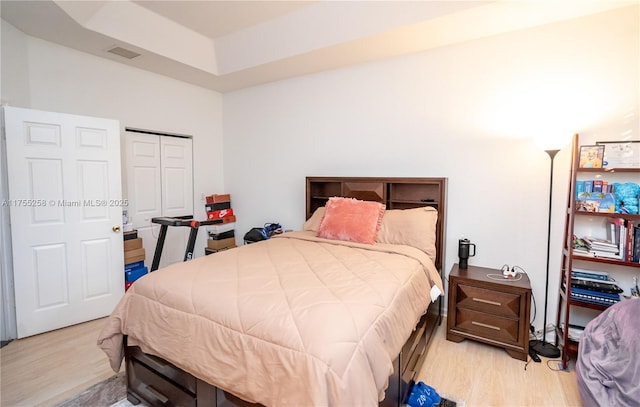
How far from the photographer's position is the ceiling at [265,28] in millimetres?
2383

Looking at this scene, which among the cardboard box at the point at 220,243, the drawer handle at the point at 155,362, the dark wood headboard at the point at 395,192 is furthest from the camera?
the cardboard box at the point at 220,243

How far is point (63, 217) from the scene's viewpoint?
9.23ft

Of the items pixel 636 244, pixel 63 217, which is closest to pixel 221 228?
pixel 63 217

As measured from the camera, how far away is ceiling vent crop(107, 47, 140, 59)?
3074 mm

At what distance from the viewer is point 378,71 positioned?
326 cm

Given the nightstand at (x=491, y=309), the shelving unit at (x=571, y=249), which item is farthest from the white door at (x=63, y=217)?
the shelving unit at (x=571, y=249)

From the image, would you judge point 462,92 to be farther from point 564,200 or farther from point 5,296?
point 5,296

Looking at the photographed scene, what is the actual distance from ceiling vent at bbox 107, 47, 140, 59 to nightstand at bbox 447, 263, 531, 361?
378 centimetres

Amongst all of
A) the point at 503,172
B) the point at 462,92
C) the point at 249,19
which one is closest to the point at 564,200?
the point at 503,172

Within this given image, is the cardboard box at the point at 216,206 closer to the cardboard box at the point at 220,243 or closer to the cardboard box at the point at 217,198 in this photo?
the cardboard box at the point at 217,198

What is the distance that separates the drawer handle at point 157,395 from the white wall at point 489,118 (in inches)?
99.9

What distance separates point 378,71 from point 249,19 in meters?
1.43

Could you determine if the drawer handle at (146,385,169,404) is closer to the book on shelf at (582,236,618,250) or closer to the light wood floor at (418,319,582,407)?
the light wood floor at (418,319,582,407)

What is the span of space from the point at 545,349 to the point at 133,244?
400 centimetres
